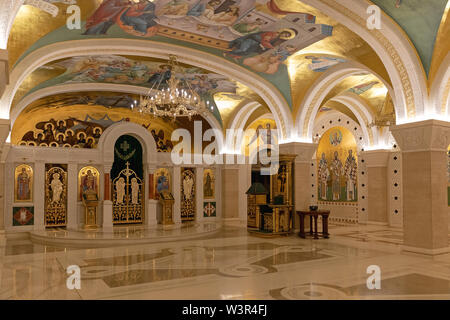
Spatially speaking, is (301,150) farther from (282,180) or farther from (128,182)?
(128,182)

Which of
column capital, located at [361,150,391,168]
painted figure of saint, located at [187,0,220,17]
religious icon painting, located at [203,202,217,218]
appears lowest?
religious icon painting, located at [203,202,217,218]

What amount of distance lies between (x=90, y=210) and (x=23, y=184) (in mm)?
2281

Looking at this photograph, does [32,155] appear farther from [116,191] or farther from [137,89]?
[137,89]

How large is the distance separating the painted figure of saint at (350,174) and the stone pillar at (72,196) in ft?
33.7

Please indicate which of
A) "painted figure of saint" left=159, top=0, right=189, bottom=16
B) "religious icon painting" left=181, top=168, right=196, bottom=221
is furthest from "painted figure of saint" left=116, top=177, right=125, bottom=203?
"painted figure of saint" left=159, top=0, right=189, bottom=16

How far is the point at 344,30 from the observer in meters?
7.66

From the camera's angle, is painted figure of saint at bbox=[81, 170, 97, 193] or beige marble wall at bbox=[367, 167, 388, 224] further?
beige marble wall at bbox=[367, 167, 388, 224]

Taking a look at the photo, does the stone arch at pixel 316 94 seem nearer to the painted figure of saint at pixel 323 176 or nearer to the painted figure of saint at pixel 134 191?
the painted figure of saint at pixel 323 176

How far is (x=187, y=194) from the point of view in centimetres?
1467

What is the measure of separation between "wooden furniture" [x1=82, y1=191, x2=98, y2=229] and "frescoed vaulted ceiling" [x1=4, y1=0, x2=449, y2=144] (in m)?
3.64

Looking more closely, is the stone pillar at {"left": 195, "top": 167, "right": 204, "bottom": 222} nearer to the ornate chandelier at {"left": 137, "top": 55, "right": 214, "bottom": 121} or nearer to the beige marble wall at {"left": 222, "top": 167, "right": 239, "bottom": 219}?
the beige marble wall at {"left": 222, "top": 167, "right": 239, "bottom": 219}

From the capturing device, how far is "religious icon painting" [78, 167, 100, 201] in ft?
42.2

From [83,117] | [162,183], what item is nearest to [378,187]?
[162,183]

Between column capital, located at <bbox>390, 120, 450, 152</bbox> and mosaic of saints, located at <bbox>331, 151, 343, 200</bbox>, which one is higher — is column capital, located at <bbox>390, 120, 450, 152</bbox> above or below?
above
